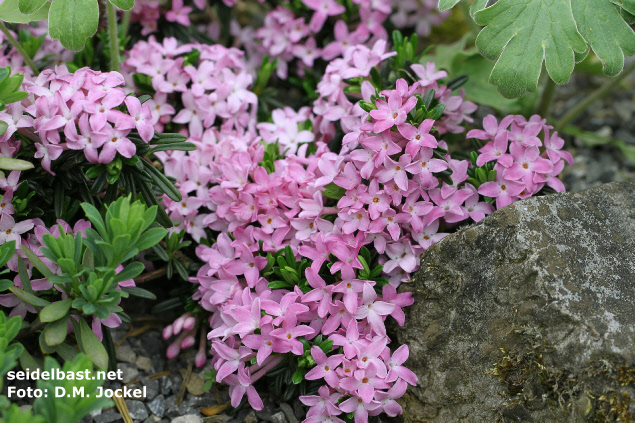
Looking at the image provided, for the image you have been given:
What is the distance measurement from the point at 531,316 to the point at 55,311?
172 cm

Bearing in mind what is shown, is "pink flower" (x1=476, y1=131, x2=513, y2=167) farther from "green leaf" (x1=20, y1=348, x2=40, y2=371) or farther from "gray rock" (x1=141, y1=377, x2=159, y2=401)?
"green leaf" (x1=20, y1=348, x2=40, y2=371)

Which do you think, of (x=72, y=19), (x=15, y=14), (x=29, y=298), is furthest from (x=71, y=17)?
(x=29, y=298)

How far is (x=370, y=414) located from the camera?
2223mm

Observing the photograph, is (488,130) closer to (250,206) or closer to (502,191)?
(502,191)

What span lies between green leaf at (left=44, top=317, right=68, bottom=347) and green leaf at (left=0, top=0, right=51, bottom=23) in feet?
4.44

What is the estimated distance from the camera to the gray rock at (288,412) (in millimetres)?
2334

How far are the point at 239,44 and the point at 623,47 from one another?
234 cm

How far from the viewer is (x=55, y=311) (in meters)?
1.92

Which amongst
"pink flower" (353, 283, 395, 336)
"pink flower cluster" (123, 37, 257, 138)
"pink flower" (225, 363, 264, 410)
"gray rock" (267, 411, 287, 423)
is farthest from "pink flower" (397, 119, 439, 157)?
"gray rock" (267, 411, 287, 423)

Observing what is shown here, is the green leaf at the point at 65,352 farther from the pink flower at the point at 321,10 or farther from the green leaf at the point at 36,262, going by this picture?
the pink flower at the point at 321,10

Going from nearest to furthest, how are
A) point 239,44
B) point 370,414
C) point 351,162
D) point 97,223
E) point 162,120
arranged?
1. point 97,223
2. point 370,414
3. point 351,162
4. point 162,120
5. point 239,44

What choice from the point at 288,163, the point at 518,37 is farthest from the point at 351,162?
the point at 518,37

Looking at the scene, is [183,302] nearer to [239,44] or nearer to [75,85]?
[75,85]

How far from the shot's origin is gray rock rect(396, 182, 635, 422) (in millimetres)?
1896
